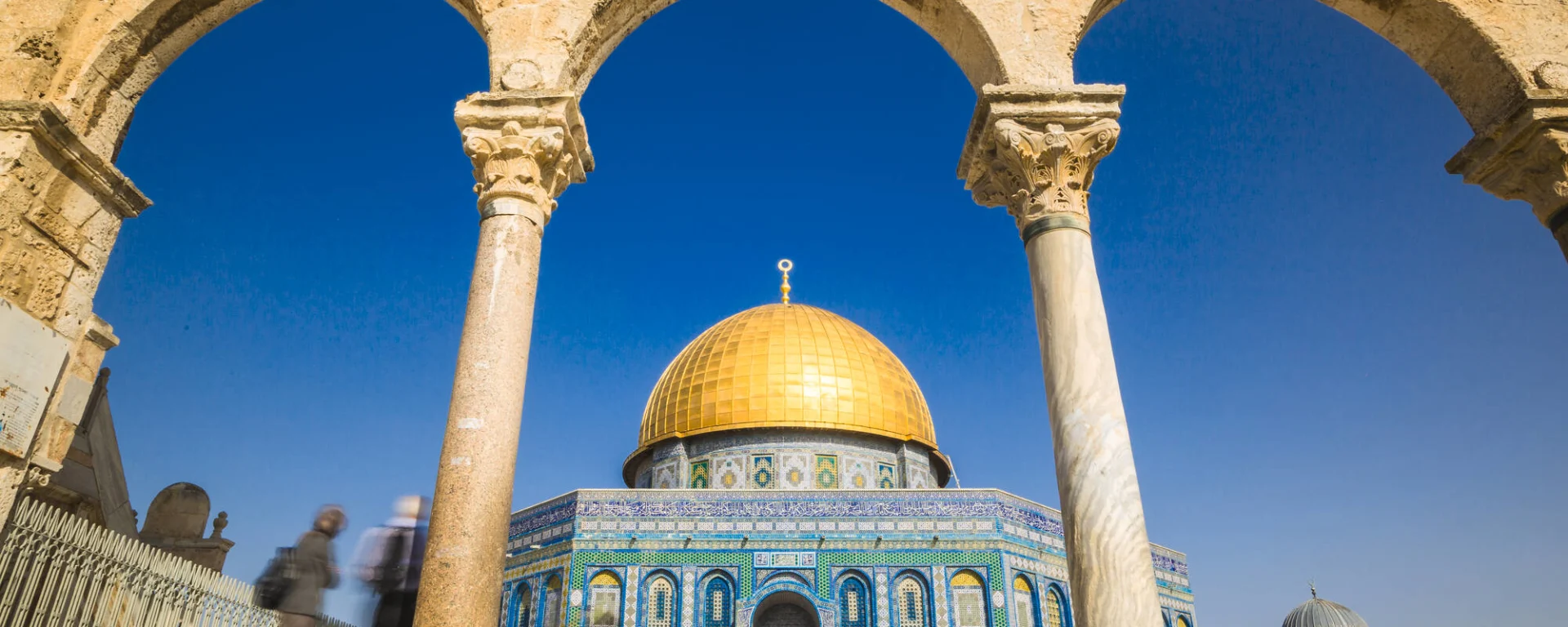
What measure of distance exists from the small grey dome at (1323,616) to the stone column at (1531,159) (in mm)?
30578

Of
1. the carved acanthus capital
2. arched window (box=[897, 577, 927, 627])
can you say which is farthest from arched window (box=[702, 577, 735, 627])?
the carved acanthus capital

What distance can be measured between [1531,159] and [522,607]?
1541 cm

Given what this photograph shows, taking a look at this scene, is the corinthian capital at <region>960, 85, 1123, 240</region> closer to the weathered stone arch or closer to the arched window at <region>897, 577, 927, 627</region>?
the weathered stone arch

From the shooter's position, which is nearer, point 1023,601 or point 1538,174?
point 1538,174

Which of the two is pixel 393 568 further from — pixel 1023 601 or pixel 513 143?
pixel 1023 601

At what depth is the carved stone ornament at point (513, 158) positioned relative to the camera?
455 cm

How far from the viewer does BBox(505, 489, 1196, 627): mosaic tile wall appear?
15.8 m

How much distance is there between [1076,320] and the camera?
14.3ft

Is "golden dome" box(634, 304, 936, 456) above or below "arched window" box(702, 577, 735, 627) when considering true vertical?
above

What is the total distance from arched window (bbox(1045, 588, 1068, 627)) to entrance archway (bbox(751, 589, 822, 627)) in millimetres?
3936

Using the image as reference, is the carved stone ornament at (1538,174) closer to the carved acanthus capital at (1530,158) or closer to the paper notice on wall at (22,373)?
the carved acanthus capital at (1530,158)

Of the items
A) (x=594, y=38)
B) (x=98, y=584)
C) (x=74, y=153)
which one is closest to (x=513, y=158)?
(x=594, y=38)

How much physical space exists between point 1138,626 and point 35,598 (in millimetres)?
4829

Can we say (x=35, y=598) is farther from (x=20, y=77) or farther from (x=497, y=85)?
(x=497, y=85)
